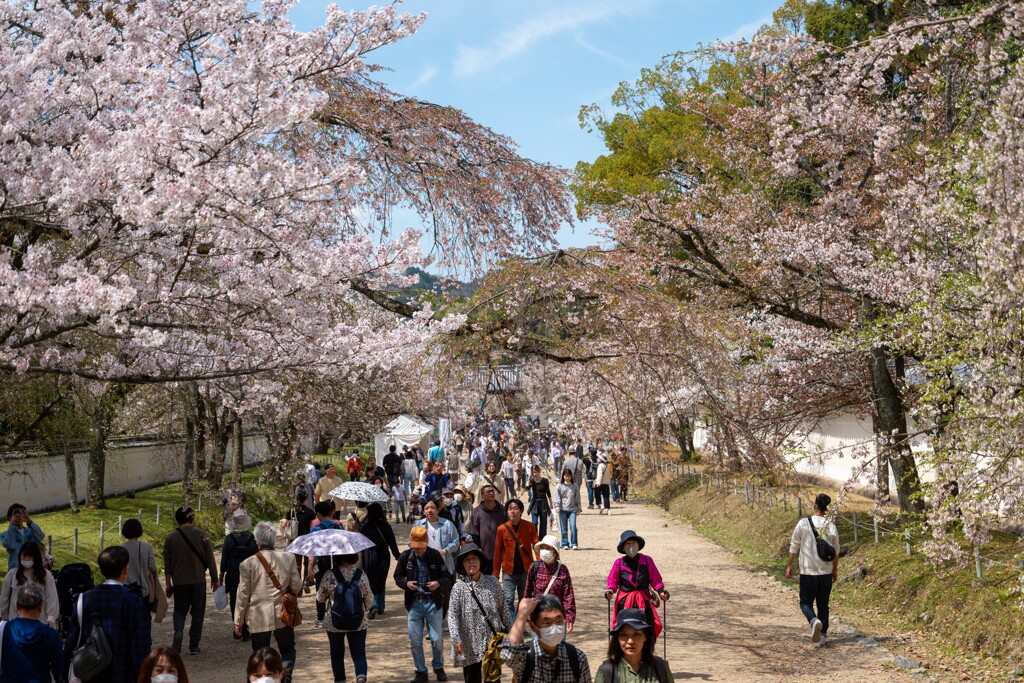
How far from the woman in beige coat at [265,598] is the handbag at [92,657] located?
1.90 metres

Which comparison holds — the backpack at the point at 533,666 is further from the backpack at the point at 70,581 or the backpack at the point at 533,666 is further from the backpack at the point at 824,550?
the backpack at the point at 824,550

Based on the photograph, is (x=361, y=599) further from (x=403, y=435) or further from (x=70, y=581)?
(x=403, y=435)

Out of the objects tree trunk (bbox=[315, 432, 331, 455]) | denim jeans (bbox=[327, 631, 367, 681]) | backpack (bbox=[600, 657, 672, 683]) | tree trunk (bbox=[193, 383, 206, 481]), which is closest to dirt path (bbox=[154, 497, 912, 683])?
denim jeans (bbox=[327, 631, 367, 681])

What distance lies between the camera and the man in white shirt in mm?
A: 10742

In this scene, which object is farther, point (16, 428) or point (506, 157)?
point (16, 428)

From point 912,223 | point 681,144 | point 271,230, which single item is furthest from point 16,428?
point 681,144

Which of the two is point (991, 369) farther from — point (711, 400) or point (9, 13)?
point (9, 13)

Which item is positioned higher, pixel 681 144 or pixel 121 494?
pixel 681 144

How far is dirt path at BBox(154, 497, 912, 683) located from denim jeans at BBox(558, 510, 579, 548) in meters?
1.31

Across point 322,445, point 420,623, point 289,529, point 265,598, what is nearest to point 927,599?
point 420,623

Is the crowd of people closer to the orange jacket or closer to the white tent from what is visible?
the orange jacket

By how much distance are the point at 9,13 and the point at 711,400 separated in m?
8.13

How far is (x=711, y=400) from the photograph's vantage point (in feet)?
37.9

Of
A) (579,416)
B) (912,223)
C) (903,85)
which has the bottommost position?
(579,416)
